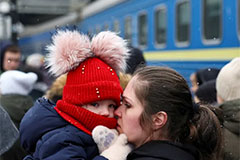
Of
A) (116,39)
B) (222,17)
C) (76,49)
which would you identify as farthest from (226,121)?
(222,17)

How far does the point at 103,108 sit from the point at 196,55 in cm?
538

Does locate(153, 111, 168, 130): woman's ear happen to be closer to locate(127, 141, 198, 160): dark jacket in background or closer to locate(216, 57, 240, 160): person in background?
locate(127, 141, 198, 160): dark jacket in background

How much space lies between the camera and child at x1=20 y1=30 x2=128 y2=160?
169 cm

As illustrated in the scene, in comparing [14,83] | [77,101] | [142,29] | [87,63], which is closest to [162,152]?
[77,101]

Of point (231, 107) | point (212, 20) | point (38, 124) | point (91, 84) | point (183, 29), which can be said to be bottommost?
point (231, 107)

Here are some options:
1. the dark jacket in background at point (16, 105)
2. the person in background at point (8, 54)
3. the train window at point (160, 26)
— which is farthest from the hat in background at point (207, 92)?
the train window at point (160, 26)

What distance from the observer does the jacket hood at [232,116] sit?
7.87 feet

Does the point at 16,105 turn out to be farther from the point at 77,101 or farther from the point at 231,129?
the point at 231,129

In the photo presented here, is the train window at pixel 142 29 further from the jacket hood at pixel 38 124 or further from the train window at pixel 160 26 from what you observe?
the jacket hood at pixel 38 124

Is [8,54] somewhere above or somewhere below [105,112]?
above

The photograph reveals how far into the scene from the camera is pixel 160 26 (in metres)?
8.52

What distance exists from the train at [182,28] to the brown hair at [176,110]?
8.76 feet

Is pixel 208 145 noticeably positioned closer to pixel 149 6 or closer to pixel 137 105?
pixel 137 105

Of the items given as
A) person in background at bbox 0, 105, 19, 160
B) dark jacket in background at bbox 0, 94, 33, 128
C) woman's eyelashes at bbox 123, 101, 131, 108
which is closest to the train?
dark jacket in background at bbox 0, 94, 33, 128
